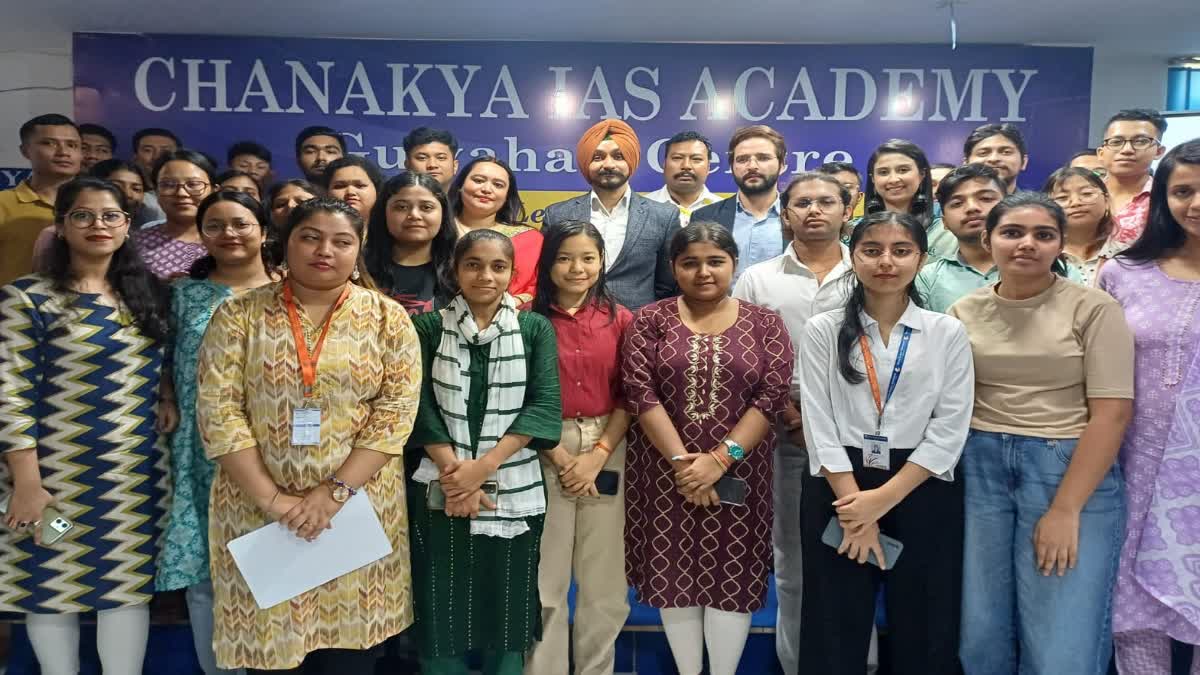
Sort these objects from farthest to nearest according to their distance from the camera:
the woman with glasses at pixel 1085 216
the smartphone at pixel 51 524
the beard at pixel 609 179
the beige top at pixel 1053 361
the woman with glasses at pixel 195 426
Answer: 1. the beard at pixel 609 179
2. the woman with glasses at pixel 1085 216
3. the woman with glasses at pixel 195 426
4. the smartphone at pixel 51 524
5. the beige top at pixel 1053 361

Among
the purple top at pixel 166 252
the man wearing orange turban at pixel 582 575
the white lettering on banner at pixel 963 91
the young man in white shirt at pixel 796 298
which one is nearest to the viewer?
the man wearing orange turban at pixel 582 575

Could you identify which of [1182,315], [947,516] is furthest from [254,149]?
[1182,315]

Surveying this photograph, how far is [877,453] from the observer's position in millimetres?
2258

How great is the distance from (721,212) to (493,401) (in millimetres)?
1646

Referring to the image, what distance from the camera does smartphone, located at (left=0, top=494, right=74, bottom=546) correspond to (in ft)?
7.70

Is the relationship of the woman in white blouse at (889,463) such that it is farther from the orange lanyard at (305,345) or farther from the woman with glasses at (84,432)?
the woman with glasses at (84,432)

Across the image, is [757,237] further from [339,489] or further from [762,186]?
[339,489]

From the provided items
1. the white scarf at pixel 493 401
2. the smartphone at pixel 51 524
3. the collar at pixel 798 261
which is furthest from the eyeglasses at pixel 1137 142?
the smartphone at pixel 51 524

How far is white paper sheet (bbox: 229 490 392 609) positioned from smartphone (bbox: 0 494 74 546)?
65 cm

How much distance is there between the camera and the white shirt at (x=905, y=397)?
224cm

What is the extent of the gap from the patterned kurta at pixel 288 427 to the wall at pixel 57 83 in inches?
170

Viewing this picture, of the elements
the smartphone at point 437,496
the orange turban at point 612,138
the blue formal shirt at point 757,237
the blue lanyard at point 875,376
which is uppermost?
the orange turban at point 612,138

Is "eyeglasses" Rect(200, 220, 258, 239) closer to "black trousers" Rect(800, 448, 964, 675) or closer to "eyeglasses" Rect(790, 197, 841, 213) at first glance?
"eyeglasses" Rect(790, 197, 841, 213)

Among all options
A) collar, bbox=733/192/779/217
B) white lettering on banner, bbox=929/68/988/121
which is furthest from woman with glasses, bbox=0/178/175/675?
white lettering on banner, bbox=929/68/988/121
